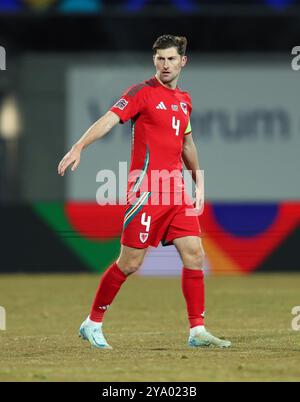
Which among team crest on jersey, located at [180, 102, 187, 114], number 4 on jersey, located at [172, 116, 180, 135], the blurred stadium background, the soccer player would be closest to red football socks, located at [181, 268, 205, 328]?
the soccer player

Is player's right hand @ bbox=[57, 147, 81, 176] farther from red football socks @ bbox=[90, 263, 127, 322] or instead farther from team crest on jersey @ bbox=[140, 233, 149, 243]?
red football socks @ bbox=[90, 263, 127, 322]

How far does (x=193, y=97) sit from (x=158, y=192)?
1418 centimetres

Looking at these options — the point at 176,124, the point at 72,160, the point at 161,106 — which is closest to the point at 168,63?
the point at 161,106

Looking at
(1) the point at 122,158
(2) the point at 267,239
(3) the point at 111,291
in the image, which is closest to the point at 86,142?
(3) the point at 111,291

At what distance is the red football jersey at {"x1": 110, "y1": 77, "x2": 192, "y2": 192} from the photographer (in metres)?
9.83

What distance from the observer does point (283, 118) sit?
79.4ft

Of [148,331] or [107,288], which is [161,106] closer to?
[107,288]

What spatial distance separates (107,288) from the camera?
9945 mm

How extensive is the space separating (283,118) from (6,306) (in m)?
11.0

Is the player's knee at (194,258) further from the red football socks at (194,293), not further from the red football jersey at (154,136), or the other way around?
the red football jersey at (154,136)

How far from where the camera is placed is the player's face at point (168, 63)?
981 centimetres

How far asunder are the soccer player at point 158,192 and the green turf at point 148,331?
1.33ft
